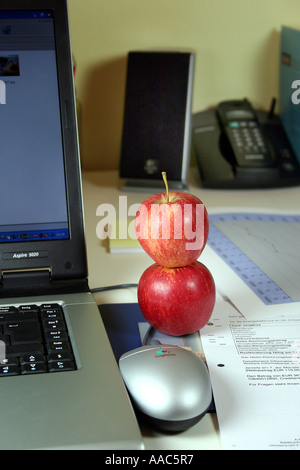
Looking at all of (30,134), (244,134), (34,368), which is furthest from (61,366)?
(244,134)

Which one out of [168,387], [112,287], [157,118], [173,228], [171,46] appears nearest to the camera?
[168,387]

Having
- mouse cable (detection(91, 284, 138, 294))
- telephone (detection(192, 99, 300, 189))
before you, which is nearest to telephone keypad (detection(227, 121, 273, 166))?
telephone (detection(192, 99, 300, 189))

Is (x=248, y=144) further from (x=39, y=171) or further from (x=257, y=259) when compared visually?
(x=39, y=171)

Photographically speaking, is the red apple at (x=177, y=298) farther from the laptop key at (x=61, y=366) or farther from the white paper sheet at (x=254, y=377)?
the laptop key at (x=61, y=366)

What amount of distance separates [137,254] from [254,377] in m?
0.34

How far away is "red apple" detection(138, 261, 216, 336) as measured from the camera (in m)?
0.63

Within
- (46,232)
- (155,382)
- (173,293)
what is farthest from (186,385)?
(46,232)

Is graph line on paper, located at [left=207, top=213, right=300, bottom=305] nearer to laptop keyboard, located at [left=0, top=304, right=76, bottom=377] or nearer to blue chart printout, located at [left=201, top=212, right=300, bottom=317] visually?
blue chart printout, located at [left=201, top=212, right=300, bottom=317]

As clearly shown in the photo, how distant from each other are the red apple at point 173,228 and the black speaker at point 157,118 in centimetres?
48

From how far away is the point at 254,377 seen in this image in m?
0.58

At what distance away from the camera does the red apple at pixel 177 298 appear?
63 centimetres
